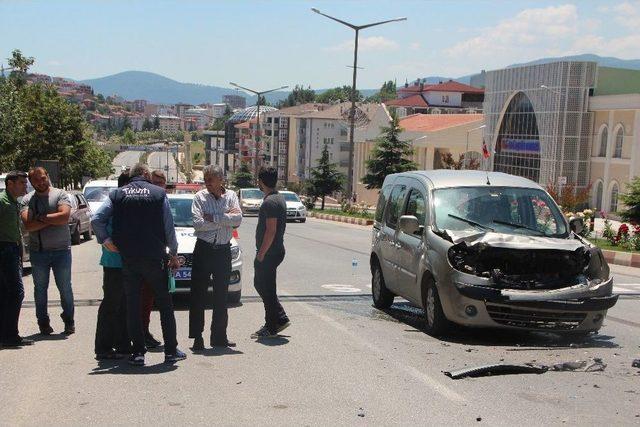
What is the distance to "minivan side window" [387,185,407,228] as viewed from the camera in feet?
37.6

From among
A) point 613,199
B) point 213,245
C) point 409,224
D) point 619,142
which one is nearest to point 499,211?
point 409,224

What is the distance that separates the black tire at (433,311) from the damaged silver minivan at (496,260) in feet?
0.04

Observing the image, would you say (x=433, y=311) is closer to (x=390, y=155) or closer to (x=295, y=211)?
(x=295, y=211)

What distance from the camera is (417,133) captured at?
80.1 metres

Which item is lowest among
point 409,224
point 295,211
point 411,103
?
point 295,211

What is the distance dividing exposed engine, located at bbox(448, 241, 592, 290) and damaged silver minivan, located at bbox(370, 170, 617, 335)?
0.4 inches

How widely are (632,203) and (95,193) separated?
17.1 meters

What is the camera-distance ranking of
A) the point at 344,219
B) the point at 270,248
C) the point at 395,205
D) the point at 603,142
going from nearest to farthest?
the point at 270,248
the point at 395,205
the point at 344,219
the point at 603,142

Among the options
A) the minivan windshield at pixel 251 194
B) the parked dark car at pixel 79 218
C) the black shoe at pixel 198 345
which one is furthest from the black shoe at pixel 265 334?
the minivan windshield at pixel 251 194

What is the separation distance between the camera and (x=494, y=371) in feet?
25.0

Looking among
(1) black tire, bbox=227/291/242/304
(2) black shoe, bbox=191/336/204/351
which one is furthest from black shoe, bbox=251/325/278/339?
(1) black tire, bbox=227/291/242/304

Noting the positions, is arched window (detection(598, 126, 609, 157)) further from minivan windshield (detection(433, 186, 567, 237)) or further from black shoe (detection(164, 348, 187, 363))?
black shoe (detection(164, 348, 187, 363))

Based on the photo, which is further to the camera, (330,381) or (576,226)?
(576,226)

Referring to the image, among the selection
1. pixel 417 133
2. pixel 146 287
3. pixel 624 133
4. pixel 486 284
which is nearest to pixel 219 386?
pixel 146 287
